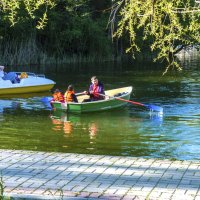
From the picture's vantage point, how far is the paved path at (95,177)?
6137 millimetres

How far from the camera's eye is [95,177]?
22.9 feet

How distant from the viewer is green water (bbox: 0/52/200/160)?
458 inches

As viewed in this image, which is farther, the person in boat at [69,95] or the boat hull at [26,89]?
the boat hull at [26,89]

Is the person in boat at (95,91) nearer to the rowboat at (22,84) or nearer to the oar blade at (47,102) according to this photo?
the oar blade at (47,102)

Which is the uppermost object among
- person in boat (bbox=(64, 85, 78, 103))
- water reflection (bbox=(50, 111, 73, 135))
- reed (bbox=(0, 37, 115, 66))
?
reed (bbox=(0, 37, 115, 66))

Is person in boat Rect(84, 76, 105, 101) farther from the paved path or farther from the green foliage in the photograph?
the green foliage

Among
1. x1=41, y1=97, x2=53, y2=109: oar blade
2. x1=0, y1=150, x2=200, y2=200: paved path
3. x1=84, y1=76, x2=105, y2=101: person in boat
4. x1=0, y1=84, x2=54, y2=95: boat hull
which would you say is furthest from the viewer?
x1=0, y1=84, x2=54, y2=95: boat hull

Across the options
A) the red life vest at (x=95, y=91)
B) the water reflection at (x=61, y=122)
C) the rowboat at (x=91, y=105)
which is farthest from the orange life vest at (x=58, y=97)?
the red life vest at (x=95, y=91)

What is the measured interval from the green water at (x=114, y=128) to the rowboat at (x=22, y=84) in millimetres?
576

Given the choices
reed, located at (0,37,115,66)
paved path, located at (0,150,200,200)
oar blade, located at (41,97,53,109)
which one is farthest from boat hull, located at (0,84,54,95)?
paved path, located at (0,150,200,200)

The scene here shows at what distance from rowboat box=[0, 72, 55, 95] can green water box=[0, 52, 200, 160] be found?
576 mm

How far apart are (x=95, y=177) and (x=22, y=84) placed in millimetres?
15829

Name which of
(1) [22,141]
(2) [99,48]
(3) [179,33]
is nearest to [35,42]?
(2) [99,48]

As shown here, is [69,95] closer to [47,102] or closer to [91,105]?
[91,105]
